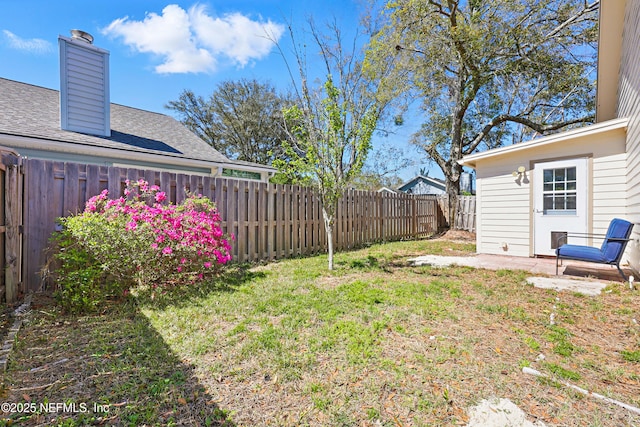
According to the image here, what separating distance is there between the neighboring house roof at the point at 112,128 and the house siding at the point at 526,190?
6.66 m

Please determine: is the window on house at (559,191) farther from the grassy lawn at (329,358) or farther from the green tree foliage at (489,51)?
the green tree foliage at (489,51)

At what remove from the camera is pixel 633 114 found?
180 inches

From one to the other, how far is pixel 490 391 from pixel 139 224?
3689mm

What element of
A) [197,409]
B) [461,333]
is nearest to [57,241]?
[197,409]

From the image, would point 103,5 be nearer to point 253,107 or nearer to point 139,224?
point 139,224

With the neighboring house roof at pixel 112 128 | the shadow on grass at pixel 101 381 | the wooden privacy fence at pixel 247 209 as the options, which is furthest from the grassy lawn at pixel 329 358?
the neighboring house roof at pixel 112 128

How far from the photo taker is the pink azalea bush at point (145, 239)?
3.24m

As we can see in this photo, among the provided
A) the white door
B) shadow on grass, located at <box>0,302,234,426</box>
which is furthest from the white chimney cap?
the white door

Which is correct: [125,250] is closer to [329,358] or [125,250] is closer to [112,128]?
[329,358]

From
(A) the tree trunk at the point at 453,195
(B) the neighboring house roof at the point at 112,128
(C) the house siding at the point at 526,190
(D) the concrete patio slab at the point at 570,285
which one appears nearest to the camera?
(D) the concrete patio slab at the point at 570,285

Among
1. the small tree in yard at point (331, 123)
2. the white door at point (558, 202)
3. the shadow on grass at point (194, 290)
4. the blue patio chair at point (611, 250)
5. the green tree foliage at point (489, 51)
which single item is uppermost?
the green tree foliage at point (489, 51)

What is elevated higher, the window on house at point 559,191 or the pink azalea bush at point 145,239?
the window on house at point 559,191

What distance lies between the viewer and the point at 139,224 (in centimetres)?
346

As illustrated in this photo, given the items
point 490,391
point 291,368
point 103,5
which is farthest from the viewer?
point 103,5
